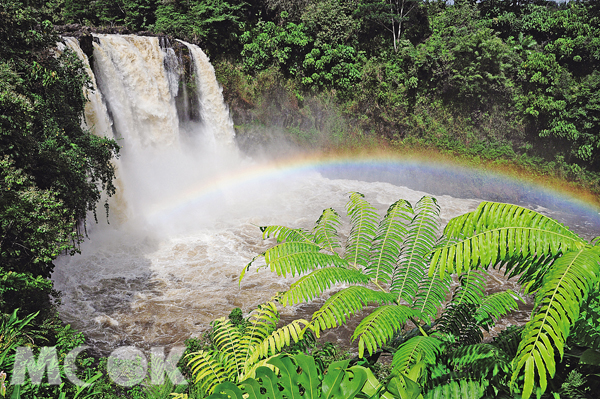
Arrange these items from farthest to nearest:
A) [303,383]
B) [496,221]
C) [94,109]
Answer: [94,109] → [496,221] → [303,383]

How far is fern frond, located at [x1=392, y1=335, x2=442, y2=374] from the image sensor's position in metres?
2.21

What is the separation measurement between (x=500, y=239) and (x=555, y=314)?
0.65m

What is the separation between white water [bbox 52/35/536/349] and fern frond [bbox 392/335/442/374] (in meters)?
6.45

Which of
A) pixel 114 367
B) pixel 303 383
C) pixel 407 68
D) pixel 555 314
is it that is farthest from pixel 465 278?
pixel 407 68

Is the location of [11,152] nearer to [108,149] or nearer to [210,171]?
[108,149]

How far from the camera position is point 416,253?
3.61 meters

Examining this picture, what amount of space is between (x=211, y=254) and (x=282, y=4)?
1675 centimetres

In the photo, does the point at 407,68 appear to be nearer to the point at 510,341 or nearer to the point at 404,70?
the point at 404,70

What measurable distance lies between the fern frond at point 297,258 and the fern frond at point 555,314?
1440 millimetres

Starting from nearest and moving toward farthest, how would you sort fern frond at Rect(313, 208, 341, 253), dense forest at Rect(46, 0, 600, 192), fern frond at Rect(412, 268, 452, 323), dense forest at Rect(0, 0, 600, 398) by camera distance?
fern frond at Rect(412, 268, 452, 323) < fern frond at Rect(313, 208, 341, 253) < dense forest at Rect(0, 0, 600, 398) < dense forest at Rect(46, 0, 600, 192)

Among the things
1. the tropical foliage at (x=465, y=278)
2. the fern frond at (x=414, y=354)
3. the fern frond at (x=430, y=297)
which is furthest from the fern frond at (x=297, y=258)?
the fern frond at (x=414, y=354)

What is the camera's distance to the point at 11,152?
7.01 meters

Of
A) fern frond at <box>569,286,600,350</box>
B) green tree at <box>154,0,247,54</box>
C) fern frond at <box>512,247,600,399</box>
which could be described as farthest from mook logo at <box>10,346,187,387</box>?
green tree at <box>154,0,247,54</box>

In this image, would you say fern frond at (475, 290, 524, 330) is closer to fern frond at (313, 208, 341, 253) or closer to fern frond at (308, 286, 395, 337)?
fern frond at (308, 286, 395, 337)
